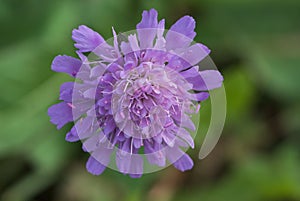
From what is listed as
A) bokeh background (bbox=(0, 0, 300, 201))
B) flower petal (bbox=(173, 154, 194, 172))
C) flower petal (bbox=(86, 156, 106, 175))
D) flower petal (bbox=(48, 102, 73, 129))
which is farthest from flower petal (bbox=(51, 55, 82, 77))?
bokeh background (bbox=(0, 0, 300, 201))

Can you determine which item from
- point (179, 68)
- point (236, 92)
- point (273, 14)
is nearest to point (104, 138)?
point (179, 68)

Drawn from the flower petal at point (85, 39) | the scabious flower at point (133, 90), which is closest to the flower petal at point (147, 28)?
the scabious flower at point (133, 90)

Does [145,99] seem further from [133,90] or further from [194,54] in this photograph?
[194,54]

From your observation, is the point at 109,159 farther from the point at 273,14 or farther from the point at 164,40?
the point at 273,14

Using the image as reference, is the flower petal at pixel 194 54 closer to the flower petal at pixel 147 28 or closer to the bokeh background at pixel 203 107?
the flower petal at pixel 147 28

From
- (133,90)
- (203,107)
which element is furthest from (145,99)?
(203,107)

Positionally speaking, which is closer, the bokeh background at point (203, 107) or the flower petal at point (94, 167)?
the flower petal at point (94, 167)
